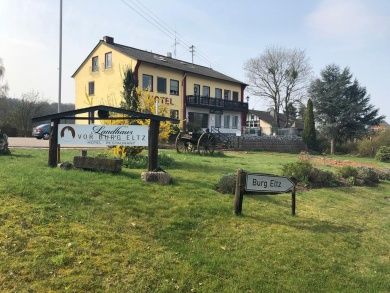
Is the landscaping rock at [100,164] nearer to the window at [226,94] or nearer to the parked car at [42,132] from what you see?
the parked car at [42,132]

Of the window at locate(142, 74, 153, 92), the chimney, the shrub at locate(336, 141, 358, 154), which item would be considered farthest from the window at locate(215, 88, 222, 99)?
the shrub at locate(336, 141, 358, 154)

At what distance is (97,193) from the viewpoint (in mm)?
8227

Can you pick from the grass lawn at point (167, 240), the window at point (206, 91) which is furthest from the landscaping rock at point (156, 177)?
the window at point (206, 91)

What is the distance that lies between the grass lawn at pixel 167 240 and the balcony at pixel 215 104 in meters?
33.7

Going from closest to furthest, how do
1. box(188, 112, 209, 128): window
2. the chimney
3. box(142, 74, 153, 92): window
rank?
box(142, 74, 153, 92): window < the chimney < box(188, 112, 209, 128): window

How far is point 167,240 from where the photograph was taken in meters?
6.74

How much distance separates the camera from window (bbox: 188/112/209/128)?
4403cm

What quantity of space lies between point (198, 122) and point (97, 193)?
121ft

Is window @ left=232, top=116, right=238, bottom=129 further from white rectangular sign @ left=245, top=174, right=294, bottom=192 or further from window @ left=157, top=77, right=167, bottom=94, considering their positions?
white rectangular sign @ left=245, top=174, right=294, bottom=192

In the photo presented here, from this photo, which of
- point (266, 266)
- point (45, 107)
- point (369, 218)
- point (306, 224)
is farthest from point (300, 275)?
point (45, 107)

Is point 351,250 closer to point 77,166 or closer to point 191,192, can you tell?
point 191,192

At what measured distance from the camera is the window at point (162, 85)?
1591 inches

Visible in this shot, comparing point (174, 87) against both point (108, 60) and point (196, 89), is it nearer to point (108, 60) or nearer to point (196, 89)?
point (196, 89)

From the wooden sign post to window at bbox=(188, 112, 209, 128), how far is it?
114 ft
